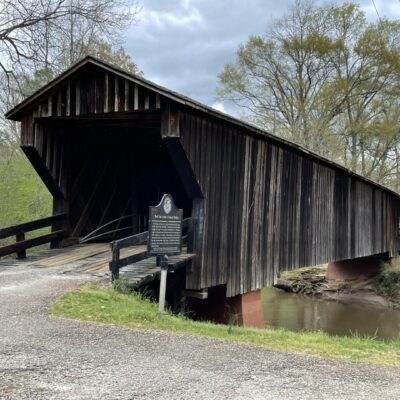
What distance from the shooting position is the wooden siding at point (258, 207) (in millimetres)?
8078

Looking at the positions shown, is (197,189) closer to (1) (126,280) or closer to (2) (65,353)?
(1) (126,280)

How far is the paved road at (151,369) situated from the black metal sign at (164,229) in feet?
5.16

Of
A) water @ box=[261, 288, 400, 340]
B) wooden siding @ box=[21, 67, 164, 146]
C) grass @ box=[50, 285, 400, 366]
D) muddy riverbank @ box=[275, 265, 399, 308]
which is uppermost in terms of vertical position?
wooden siding @ box=[21, 67, 164, 146]

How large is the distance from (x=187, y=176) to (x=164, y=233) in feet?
4.99

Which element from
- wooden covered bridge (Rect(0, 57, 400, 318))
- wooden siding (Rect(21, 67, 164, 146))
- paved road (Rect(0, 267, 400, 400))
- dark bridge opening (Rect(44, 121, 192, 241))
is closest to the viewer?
Answer: paved road (Rect(0, 267, 400, 400))

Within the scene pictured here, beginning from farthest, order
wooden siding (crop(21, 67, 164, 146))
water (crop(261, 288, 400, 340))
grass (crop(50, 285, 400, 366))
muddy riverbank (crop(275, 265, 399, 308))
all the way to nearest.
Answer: muddy riverbank (crop(275, 265, 399, 308)) < water (crop(261, 288, 400, 340)) < wooden siding (crop(21, 67, 164, 146)) < grass (crop(50, 285, 400, 366))

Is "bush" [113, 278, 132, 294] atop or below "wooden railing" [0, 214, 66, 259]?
below

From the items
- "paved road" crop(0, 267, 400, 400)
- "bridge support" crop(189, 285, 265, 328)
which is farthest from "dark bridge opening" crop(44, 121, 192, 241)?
"paved road" crop(0, 267, 400, 400)

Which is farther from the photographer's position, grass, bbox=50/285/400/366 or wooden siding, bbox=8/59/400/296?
wooden siding, bbox=8/59/400/296

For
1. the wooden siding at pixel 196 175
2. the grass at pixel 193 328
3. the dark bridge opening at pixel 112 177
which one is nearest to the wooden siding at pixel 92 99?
the wooden siding at pixel 196 175

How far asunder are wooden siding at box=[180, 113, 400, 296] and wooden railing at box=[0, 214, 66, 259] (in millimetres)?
3152

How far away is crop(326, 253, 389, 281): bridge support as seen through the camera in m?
19.2

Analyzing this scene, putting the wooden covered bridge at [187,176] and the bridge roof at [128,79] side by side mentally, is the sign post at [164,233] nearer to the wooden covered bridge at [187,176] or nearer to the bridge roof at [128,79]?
the wooden covered bridge at [187,176]

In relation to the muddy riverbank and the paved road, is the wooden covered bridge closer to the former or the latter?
the paved road
